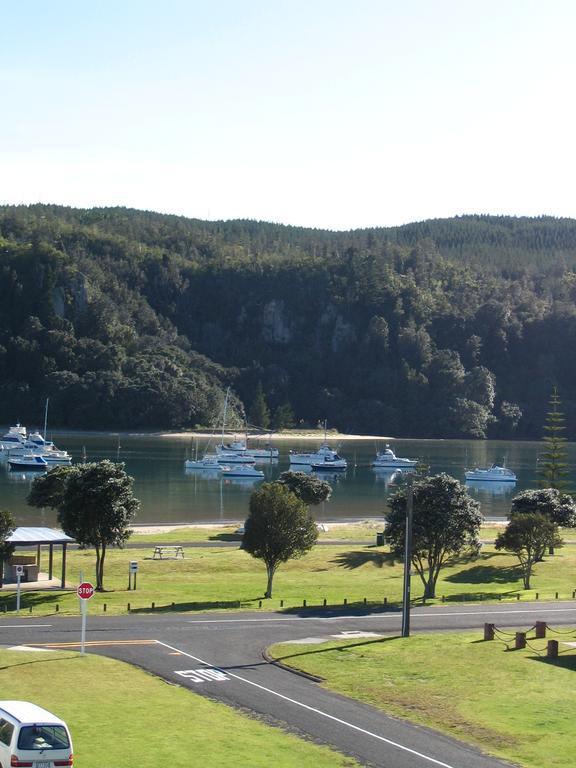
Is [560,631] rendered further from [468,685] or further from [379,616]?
[468,685]

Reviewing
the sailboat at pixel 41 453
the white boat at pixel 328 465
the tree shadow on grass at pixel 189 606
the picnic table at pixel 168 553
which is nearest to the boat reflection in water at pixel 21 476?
the sailboat at pixel 41 453

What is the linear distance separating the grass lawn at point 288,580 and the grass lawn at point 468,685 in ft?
36.5

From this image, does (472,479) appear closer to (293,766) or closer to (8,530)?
(8,530)

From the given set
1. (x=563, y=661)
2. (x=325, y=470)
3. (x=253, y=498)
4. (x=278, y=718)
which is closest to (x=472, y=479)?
(x=325, y=470)

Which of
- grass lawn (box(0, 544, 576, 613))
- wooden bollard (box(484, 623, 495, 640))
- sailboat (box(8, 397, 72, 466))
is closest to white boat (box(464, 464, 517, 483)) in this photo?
sailboat (box(8, 397, 72, 466))

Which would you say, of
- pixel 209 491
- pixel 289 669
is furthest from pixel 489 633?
pixel 209 491

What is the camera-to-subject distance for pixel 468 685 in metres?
32.9

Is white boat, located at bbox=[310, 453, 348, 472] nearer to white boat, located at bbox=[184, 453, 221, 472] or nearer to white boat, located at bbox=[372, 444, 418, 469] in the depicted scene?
white boat, located at bbox=[372, 444, 418, 469]

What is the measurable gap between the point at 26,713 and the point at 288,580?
3624cm

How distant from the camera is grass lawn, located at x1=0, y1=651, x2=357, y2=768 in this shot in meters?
24.2

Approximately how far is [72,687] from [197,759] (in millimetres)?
7359

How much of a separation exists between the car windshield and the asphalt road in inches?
298

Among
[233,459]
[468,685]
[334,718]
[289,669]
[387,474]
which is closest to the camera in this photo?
[334,718]

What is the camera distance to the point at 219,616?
146ft
